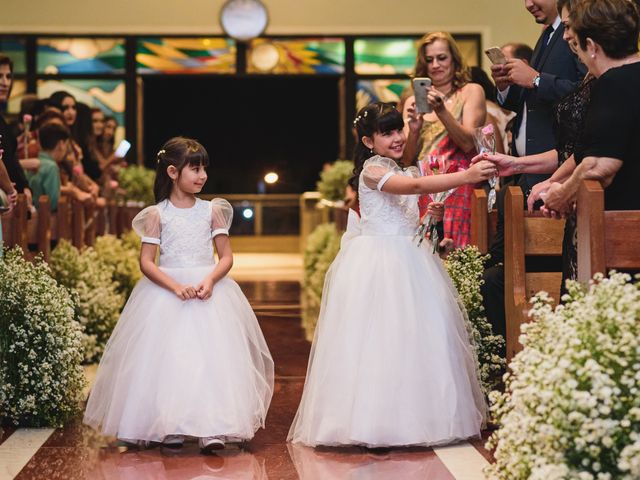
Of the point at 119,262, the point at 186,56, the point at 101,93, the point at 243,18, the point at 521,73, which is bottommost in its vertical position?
the point at 119,262

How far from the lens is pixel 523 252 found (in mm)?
4637

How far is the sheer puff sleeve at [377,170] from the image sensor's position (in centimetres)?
475

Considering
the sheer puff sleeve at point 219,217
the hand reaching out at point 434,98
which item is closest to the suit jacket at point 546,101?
the hand reaching out at point 434,98

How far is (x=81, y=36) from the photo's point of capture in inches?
605

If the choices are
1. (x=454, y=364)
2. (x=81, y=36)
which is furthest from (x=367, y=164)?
(x=81, y=36)

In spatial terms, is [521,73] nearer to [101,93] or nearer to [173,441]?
[173,441]

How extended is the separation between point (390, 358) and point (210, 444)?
0.79 m

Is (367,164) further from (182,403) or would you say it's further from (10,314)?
(10,314)

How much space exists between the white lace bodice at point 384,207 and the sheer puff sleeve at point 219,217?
616 millimetres

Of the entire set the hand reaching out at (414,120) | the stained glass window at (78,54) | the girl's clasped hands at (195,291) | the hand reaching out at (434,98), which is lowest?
the girl's clasped hands at (195,291)

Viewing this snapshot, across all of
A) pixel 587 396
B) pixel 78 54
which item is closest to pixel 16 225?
pixel 587 396

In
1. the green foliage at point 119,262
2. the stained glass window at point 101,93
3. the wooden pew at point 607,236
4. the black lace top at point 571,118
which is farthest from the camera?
the stained glass window at point 101,93

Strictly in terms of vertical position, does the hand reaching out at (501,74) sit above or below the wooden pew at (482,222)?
above

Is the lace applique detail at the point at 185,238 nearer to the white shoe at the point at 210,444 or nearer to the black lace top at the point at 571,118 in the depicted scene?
the white shoe at the point at 210,444
